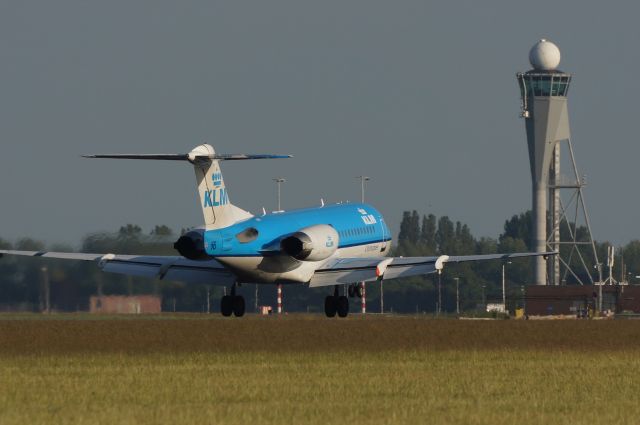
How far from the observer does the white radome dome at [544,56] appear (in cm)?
14512

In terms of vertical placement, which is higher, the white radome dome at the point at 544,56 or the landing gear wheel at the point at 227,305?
the white radome dome at the point at 544,56

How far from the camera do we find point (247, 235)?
2491 inches

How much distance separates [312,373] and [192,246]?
22.9m

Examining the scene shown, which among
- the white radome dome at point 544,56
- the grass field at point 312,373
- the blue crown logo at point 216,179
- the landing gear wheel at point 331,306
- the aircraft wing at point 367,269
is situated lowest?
the grass field at point 312,373

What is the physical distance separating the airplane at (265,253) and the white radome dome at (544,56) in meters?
73.1

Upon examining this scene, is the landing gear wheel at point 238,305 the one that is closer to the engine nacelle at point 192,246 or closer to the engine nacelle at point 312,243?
the engine nacelle at point 312,243

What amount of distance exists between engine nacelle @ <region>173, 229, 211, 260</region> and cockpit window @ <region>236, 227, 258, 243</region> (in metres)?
1.89

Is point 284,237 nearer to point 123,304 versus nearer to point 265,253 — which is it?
point 265,253

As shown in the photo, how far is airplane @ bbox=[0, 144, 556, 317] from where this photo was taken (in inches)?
2426

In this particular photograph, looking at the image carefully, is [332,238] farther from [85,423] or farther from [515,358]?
[85,423]

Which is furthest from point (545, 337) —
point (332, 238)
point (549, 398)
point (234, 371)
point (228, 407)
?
point (228, 407)

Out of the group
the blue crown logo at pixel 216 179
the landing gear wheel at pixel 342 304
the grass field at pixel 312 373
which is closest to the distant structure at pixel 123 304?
the landing gear wheel at pixel 342 304

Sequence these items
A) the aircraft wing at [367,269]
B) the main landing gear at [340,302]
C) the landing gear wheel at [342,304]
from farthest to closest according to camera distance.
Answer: the main landing gear at [340,302] < the landing gear wheel at [342,304] < the aircraft wing at [367,269]

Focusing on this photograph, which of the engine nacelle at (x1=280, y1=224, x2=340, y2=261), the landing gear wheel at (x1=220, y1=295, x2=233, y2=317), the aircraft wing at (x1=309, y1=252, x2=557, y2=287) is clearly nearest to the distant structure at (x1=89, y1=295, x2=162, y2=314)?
the landing gear wheel at (x1=220, y1=295, x2=233, y2=317)
